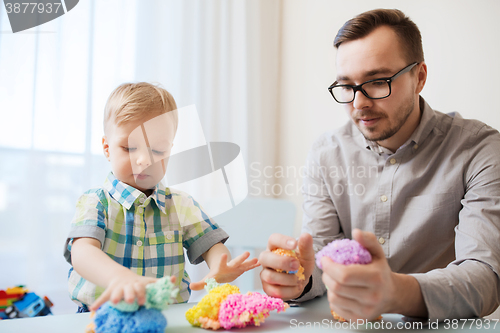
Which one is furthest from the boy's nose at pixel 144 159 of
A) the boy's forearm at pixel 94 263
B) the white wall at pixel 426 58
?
the white wall at pixel 426 58

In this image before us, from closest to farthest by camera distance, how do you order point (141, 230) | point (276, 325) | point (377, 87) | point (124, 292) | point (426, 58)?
point (124, 292) < point (276, 325) < point (141, 230) < point (377, 87) < point (426, 58)

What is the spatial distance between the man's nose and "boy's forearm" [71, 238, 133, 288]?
2.42 feet

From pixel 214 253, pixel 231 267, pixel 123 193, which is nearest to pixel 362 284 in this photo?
pixel 231 267

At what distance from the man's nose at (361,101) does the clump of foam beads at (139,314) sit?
732 mm

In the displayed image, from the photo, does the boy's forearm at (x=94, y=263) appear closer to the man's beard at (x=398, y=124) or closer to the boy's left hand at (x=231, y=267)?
the boy's left hand at (x=231, y=267)

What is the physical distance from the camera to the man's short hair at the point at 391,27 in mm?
1049

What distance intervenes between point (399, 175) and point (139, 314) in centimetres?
85

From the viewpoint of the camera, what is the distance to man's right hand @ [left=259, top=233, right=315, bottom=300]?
71 cm

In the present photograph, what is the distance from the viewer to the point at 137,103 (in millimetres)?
883

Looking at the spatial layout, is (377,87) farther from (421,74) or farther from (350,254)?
(350,254)

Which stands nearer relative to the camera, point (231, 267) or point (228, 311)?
point (228, 311)

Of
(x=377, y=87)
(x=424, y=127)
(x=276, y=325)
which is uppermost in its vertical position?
(x=377, y=87)

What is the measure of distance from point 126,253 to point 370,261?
56cm

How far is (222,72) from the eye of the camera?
2.18m
